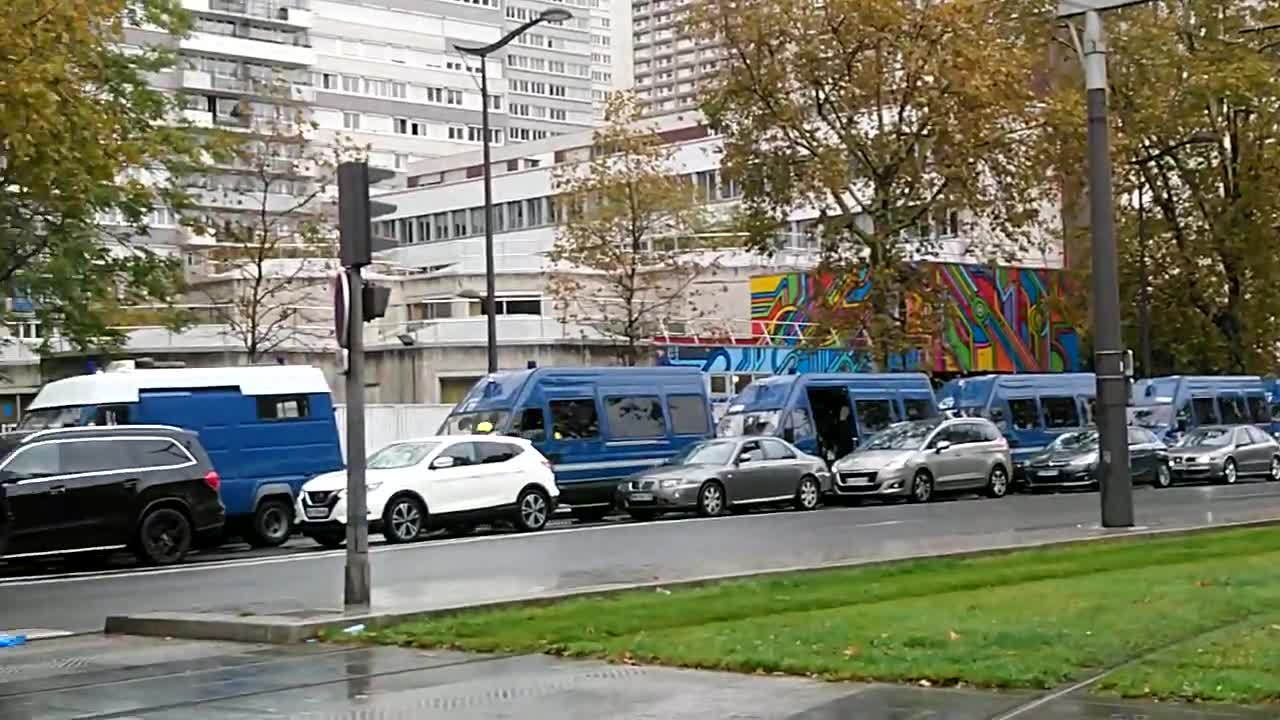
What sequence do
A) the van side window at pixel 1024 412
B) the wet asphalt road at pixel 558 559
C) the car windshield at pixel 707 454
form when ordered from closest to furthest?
the wet asphalt road at pixel 558 559, the car windshield at pixel 707 454, the van side window at pixel 1024 412

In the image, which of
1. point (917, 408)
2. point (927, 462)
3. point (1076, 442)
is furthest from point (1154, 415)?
point (927, 462)

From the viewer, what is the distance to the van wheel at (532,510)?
27.9 meters

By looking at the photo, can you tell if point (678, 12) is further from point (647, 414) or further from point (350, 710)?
point (350, 710)

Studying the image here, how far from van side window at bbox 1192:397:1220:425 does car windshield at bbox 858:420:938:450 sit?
14659mm

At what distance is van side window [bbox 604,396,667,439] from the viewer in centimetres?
3266

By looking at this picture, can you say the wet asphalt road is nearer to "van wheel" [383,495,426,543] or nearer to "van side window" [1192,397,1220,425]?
"van wheel" [383,495,426,543]

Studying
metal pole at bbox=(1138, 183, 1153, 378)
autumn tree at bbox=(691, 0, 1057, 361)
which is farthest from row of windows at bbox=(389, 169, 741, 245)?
autumn tree at bbox=(691, 0, 1057, 361)

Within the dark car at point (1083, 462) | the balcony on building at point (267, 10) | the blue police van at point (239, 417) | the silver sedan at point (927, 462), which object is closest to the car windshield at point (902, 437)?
the silver sedan at point (927, 462)

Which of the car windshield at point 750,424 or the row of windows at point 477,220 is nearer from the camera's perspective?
the car windshield at point 750,424

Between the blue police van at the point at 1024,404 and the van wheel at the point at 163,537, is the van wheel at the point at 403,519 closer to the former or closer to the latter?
the van wheel at the point at 163,537

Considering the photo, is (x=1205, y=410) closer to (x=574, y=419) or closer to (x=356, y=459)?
(x=574, y=419)

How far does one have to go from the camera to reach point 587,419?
106 ft

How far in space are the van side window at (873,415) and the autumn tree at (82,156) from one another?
15168 mm

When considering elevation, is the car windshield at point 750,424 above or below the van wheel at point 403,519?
above
